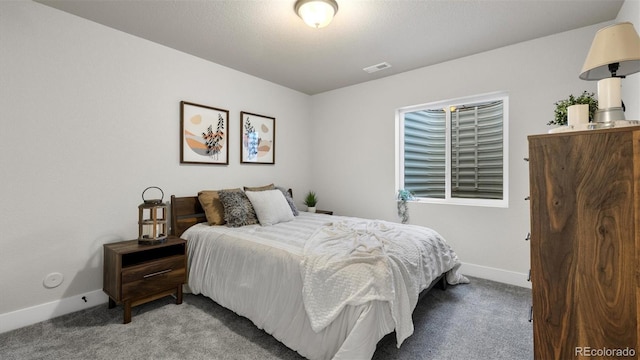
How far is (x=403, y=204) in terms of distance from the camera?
11.9ft

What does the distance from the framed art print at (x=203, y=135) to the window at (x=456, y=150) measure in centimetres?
236

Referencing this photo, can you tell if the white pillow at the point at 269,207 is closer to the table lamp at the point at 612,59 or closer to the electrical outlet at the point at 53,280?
the electrical outlet at the point at 53,280

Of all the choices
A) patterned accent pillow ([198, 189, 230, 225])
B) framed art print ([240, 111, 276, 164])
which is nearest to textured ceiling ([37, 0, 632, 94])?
framed art print ([240, 111, 276, 164])

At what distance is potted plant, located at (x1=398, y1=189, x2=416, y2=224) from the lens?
3.61m

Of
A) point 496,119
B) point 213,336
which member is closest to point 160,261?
point 213,336

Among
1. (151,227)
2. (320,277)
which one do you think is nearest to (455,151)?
(320,277)

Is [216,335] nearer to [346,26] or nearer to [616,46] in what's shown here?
[346,26]

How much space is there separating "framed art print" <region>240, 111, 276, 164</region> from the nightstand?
152 cm

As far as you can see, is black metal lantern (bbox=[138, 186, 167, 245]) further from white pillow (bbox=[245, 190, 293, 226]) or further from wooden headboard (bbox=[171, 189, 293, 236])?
white pillow (bbox=[245, 190, 293, 226])

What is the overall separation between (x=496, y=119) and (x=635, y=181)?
2517 millimetres

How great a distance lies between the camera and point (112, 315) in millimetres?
2283

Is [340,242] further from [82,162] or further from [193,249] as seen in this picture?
[82,162]

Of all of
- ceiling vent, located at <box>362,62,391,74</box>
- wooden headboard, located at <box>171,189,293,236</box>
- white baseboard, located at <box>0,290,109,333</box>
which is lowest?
white baseboard, located at <box>0,290,109,333</box>

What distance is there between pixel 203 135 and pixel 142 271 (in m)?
1.60
